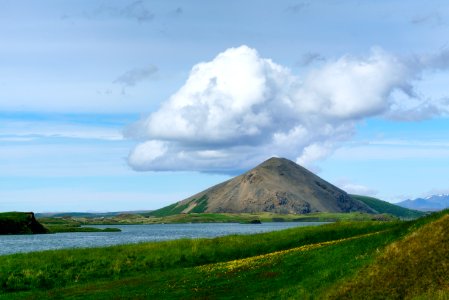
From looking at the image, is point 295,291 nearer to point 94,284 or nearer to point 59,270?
point 94,284

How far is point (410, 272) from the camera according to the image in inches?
1266

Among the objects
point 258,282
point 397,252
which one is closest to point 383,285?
point 397,252

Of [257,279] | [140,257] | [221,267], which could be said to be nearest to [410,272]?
[257,279]

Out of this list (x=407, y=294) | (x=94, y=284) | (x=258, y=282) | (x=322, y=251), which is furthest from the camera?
(x=94, y=284)

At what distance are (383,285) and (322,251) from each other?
14756mm

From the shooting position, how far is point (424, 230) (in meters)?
37.4

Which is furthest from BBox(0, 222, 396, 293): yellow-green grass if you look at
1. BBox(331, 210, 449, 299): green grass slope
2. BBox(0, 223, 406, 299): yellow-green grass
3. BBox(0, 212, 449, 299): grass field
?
BBox(331, 210, 449, 299): green grass slope

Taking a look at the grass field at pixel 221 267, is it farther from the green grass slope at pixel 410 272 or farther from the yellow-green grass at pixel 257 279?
the green grass slope at pixel 410 272

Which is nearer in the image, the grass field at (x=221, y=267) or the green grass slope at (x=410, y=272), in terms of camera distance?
the green grass slope at (x=410, y=272)

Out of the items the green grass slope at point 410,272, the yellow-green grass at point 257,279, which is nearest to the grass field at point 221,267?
the yellow-green grass at point 257,279

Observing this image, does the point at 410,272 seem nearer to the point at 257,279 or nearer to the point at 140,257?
the point at 257,279

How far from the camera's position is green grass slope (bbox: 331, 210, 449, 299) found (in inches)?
1186

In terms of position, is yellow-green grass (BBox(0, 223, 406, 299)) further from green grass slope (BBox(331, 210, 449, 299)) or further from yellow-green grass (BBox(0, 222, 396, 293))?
yellow-green grass (BBox(0, 222, 396, 293))

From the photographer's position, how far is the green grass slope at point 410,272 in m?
30.1
